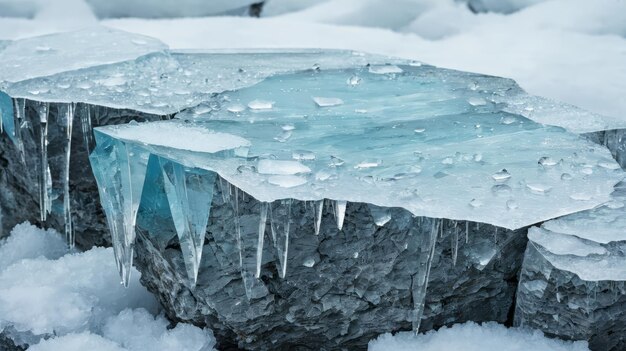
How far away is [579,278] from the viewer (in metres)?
1.51

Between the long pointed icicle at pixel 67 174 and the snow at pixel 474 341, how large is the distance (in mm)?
974

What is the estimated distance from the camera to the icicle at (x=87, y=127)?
78.9 inches

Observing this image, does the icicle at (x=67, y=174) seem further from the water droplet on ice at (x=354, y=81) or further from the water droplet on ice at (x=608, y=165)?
the water droplet on ice at (x=608, y=165)

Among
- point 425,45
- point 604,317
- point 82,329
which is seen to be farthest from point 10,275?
point 425,45

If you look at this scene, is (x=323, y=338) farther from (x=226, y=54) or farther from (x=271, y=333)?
(x=226, y=54)

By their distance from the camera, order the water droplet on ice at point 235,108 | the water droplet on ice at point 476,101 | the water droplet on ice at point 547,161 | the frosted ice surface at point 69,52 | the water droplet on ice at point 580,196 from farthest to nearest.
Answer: the frosted ice surface at point 69,52 → the water droplet on ice at point 476,101 → the water droplet on ice at point 235,108 → the water droplet on ice at point 547,161 → the water droplet on ice at point 580,196

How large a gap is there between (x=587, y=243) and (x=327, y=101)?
0.83m

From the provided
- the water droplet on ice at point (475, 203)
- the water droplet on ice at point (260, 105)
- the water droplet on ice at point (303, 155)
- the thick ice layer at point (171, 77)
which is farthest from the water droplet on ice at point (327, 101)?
the water droplet on ice at point (475, 203)

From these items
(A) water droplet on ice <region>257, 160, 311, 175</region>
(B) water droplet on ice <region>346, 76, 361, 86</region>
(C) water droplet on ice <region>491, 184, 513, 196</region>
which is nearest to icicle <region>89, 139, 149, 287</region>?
(A) water droplet on ice <region>257, 160, 311, 175</region>

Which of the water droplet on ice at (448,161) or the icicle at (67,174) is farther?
the icicle at (67,174)

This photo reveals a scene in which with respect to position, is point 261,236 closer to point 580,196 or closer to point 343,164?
point 343,164

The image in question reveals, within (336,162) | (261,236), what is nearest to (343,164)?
(336,162)

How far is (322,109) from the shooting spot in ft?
6.52

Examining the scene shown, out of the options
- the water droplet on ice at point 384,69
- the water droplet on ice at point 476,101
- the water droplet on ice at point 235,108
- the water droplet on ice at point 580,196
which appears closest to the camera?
the water droplet on ice at point 580,196
